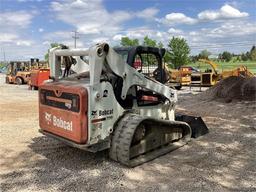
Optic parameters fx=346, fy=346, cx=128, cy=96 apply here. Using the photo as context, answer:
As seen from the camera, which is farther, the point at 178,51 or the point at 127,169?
the point at 178,51

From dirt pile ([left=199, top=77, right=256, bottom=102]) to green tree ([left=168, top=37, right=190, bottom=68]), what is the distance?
39.3m

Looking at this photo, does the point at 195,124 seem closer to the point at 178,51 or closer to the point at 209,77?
the point at 209,77

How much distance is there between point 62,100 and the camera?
571 cm

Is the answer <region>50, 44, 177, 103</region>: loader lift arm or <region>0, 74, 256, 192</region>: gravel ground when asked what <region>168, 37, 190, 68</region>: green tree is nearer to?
<region>0, 74, 256, 192</region>: gravel ground

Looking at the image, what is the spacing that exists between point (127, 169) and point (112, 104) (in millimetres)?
1084

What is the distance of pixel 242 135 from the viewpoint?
8.01 metres

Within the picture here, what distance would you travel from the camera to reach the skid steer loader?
5.37m

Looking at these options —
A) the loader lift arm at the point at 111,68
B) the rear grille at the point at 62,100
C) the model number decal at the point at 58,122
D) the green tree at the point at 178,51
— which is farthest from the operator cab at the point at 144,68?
the green tree at the point at 178,51

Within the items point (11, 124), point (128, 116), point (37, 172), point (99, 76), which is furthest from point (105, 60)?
point (11, 124)

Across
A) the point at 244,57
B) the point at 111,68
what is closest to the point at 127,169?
the point at 111,68

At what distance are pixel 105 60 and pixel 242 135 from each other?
4.18 m

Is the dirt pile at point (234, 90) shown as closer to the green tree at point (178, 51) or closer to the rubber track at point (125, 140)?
the rubber track at point (125, 140)

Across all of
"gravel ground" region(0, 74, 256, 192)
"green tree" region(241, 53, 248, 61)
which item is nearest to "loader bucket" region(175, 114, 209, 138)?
"gravel ground" region(0, 74, 256, 192)

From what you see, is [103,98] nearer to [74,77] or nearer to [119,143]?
[119,143]
